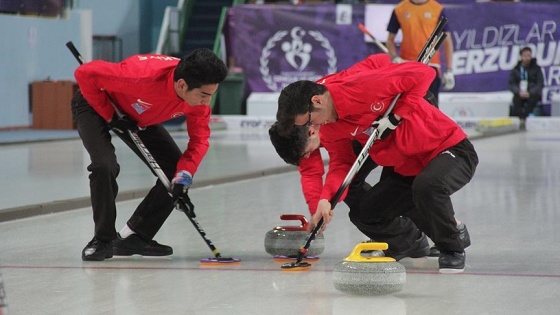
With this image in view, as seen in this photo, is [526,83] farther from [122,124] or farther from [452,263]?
[452,263]

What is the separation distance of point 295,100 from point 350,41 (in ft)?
57.1

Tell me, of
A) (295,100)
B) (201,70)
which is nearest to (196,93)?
(201,70)

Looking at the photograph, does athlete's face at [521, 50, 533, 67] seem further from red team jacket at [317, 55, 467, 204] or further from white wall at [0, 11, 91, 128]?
red team jacket at [317, 55, 467, 204]

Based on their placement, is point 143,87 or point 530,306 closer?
point 530,306

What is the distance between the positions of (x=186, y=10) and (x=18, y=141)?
882 cm

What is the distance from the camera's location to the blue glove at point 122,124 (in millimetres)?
6510

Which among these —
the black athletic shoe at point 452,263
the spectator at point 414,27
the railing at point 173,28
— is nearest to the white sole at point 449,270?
the black athletic shoe at point 452,263

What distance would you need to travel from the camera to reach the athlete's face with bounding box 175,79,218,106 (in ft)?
19.6

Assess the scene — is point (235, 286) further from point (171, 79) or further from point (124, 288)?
point (171, 79)

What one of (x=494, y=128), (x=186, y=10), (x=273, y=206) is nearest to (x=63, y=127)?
(x=186, y=10)

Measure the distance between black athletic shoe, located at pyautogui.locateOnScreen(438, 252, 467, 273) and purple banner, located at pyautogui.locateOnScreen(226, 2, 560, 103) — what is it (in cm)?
1639

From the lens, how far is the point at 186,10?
83.4ft

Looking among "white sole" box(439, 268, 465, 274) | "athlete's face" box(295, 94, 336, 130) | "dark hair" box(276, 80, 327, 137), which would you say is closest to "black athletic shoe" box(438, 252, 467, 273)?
"white sole" box(439, 268, 465, 274)

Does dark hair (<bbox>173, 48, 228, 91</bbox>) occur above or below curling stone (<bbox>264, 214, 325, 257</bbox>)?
above
